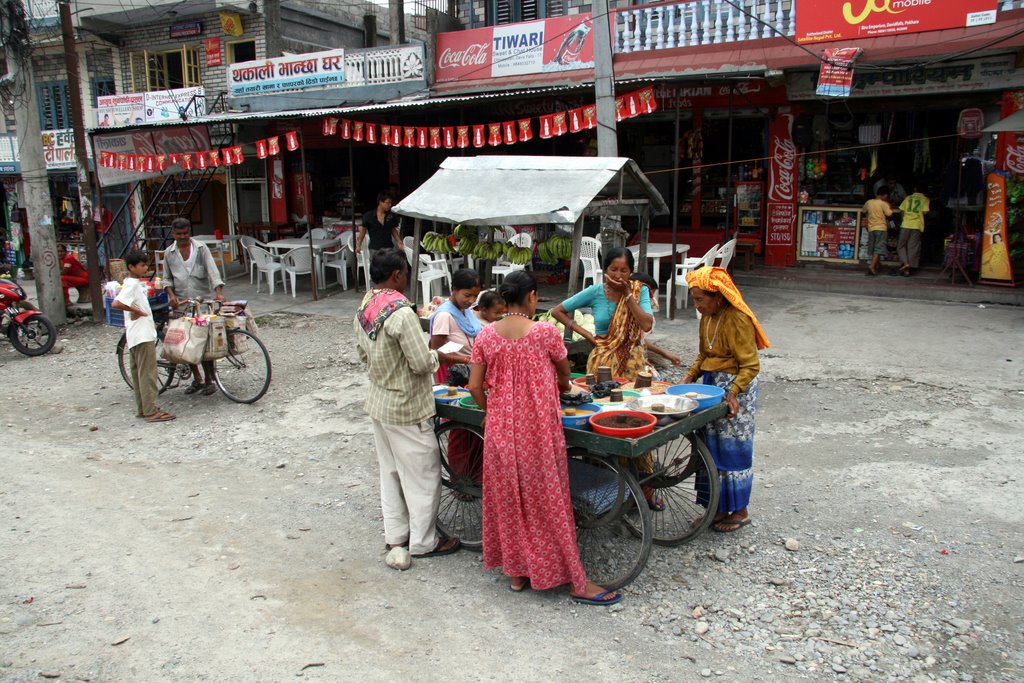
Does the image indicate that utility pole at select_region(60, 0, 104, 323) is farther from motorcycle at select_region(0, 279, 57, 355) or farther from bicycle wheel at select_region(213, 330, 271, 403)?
bicycle wheel at select_region(213, 330, 271, 403)

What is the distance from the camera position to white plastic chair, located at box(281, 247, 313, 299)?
13.5 m

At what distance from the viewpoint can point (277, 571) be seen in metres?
4.39

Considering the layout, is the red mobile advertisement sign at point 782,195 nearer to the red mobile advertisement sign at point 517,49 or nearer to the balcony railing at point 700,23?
the balcony railing at point 700,23

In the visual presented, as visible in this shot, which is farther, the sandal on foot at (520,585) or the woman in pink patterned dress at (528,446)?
the sandal on foot at (520,585)

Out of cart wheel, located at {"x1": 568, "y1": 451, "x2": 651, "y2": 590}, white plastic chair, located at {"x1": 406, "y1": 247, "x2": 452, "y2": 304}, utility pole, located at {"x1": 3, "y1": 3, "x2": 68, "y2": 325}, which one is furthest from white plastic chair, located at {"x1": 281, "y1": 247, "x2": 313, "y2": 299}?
cart wheel, located at {"x1": 568, "y1": 451, "x2": 651, "y2": 590}

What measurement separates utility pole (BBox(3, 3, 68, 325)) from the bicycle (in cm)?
458

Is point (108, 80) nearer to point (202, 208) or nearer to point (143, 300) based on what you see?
point (202, 208)

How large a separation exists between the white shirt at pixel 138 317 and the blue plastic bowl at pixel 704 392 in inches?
189

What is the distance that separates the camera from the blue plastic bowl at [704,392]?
4273 mm

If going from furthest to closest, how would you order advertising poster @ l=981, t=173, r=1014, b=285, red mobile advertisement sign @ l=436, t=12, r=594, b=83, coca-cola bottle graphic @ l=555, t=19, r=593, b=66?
red mobile advertisement sign @ l=436, t=12, r=594, b=83 → coca-cola bottle graphic @ l=555, t=19, r=593, b=66 → advertising poster @ l=981, t=173, r=1014, b=285

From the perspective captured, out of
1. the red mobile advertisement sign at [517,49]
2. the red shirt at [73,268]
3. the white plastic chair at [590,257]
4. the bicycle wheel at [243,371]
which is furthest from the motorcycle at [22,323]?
the red mobile advertisement sign at [517,49]

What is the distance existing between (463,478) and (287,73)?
1319 cm

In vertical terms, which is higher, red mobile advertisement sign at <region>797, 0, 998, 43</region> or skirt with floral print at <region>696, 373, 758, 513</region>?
red mobile advertisement sign at <region>797, 0, 998, 43</region>

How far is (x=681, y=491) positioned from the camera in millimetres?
5141
